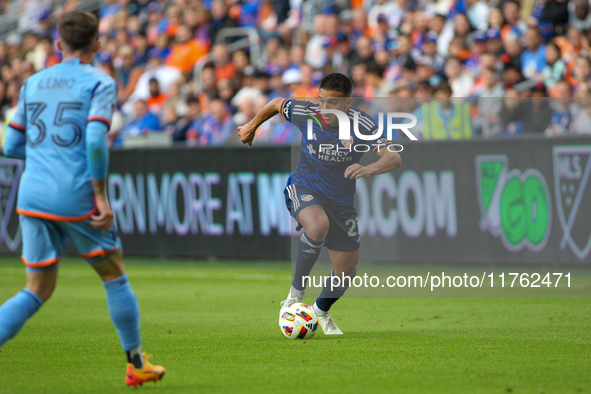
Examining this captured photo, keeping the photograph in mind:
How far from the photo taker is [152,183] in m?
14.7

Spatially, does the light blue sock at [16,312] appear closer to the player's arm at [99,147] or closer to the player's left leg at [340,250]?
the player's arm at [99,147]

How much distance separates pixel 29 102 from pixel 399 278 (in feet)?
24.1

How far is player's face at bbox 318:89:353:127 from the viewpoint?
22.6 ft

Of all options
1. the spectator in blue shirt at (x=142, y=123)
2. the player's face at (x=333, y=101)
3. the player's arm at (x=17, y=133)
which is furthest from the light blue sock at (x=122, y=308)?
the spectator in blue shirt at (x=142, y=123)

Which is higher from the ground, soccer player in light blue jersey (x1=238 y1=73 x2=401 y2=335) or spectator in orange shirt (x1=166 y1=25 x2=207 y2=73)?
spectator in orange shirt (x1=166 y1=25 x2=207 y2=73)

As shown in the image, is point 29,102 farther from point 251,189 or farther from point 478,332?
point 251,189

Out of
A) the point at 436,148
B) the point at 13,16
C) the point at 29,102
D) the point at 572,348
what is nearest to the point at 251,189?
the point at 436,148

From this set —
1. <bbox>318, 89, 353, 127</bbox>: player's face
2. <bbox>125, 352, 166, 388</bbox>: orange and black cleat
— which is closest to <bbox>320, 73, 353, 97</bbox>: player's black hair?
<bbox>318, 89, 353, 127</bbox>: player's face

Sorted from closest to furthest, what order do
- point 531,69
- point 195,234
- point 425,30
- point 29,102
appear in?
point 29,102, point 531,69, point 195,234, point 425,30

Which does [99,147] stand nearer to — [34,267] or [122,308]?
[34,267]

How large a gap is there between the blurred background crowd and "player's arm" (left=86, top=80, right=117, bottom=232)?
25.8 ft

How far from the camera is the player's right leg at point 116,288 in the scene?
4641mm

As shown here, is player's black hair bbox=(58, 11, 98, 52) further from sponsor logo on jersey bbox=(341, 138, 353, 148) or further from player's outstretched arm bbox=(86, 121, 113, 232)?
sponsor logo on jersey bbox=(341, 138, 353, 148)

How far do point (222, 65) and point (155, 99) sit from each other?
164cm
